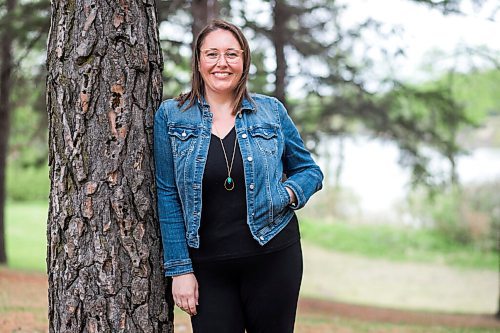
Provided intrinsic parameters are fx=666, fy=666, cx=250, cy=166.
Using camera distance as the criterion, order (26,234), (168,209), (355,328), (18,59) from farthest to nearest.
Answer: (26,234)
(18,59)
(355,328)
(168,209)

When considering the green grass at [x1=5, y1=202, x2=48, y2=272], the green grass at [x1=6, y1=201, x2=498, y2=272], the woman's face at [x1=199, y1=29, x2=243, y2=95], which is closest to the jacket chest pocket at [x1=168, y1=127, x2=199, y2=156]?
the woman's face at [x1=199, y1=29, x2=243, y2=95]

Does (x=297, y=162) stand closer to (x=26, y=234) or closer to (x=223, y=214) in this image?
(x=223, y=214)

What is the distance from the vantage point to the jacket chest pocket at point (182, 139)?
8.95 feet

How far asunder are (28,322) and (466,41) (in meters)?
9.20

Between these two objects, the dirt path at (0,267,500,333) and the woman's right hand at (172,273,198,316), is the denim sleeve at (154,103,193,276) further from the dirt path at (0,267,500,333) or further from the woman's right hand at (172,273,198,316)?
the dirt path at (0,267,500,333)

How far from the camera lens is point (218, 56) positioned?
9.08 ft

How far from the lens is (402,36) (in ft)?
30.9

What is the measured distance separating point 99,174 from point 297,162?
0.87m

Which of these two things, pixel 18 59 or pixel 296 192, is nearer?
pixel 296 192

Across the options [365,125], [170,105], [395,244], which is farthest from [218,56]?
[395,244]

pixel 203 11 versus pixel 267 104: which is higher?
pixel 203 11

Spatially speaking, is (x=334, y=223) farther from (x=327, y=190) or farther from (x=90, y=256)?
(x=90, y=256)

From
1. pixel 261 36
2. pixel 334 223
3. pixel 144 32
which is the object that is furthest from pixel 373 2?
pixel 334 223

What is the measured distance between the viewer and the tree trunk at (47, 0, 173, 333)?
9.25ft
